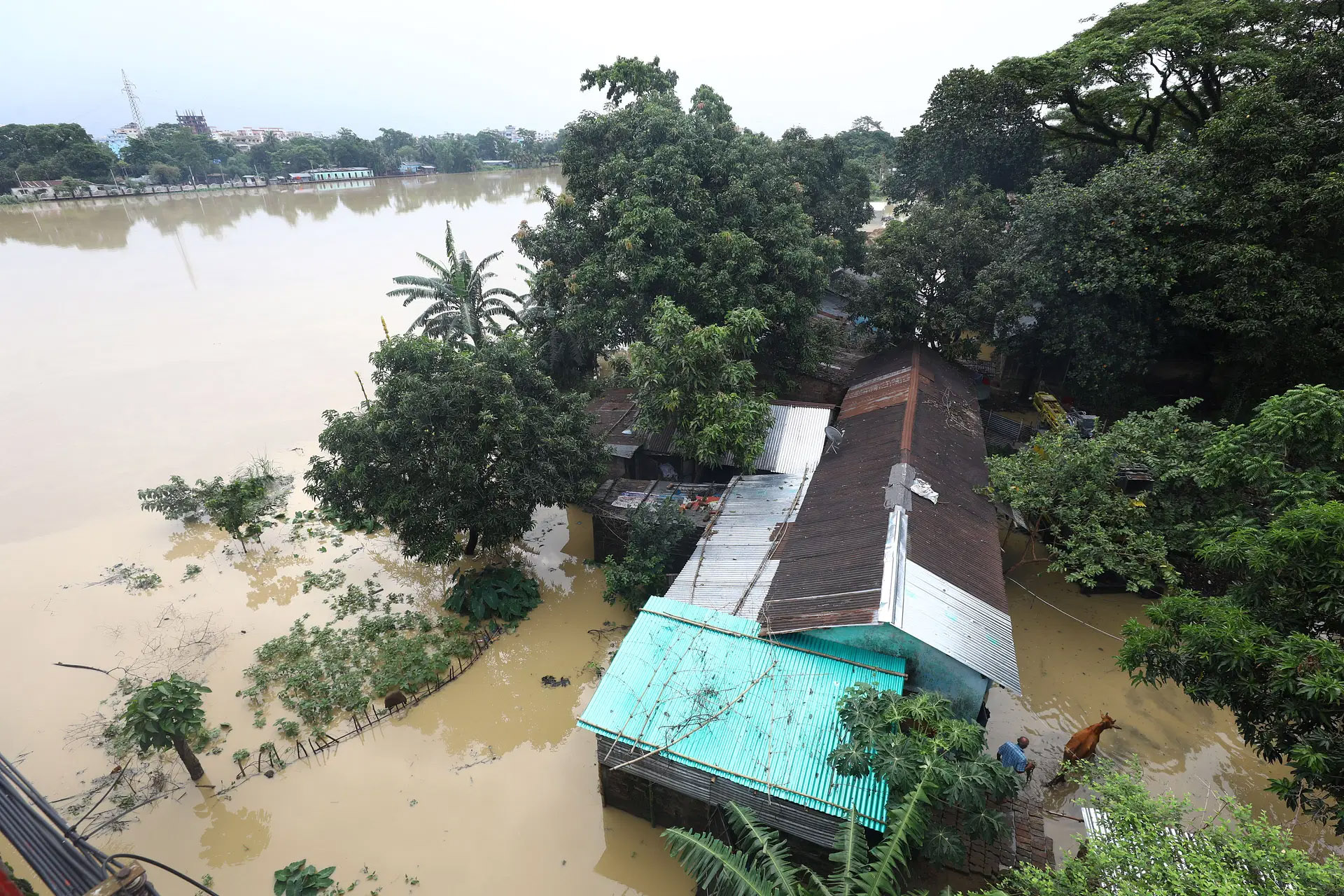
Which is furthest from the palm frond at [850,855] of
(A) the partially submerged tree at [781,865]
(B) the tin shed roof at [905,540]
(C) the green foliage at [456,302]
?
(C) the green foliage at [456,302]

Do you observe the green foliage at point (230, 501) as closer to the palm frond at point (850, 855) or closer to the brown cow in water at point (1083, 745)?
the palm frond at point (850, 855)

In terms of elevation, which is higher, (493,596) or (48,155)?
(48,155)

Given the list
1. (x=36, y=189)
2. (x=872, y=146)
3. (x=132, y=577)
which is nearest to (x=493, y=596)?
(x=132, y=577)

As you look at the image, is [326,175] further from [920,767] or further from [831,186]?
[920,767]

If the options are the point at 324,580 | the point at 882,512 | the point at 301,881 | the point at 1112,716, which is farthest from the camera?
the point at 324,580

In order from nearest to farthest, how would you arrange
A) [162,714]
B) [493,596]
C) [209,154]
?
[162,714]
[493,596]
[209,154]

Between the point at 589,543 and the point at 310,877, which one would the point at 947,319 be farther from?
the point at 310,877

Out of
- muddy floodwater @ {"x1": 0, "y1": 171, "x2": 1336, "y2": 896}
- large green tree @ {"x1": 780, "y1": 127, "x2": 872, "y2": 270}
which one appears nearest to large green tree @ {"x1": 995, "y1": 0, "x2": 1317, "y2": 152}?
large green tree @ {"x1": 780, "y1": 127, "x2": 872, "y2": 270}

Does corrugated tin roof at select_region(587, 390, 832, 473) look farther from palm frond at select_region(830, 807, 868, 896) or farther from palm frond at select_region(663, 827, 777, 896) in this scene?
palm frond at select_region(663, 827, 777, 896)
